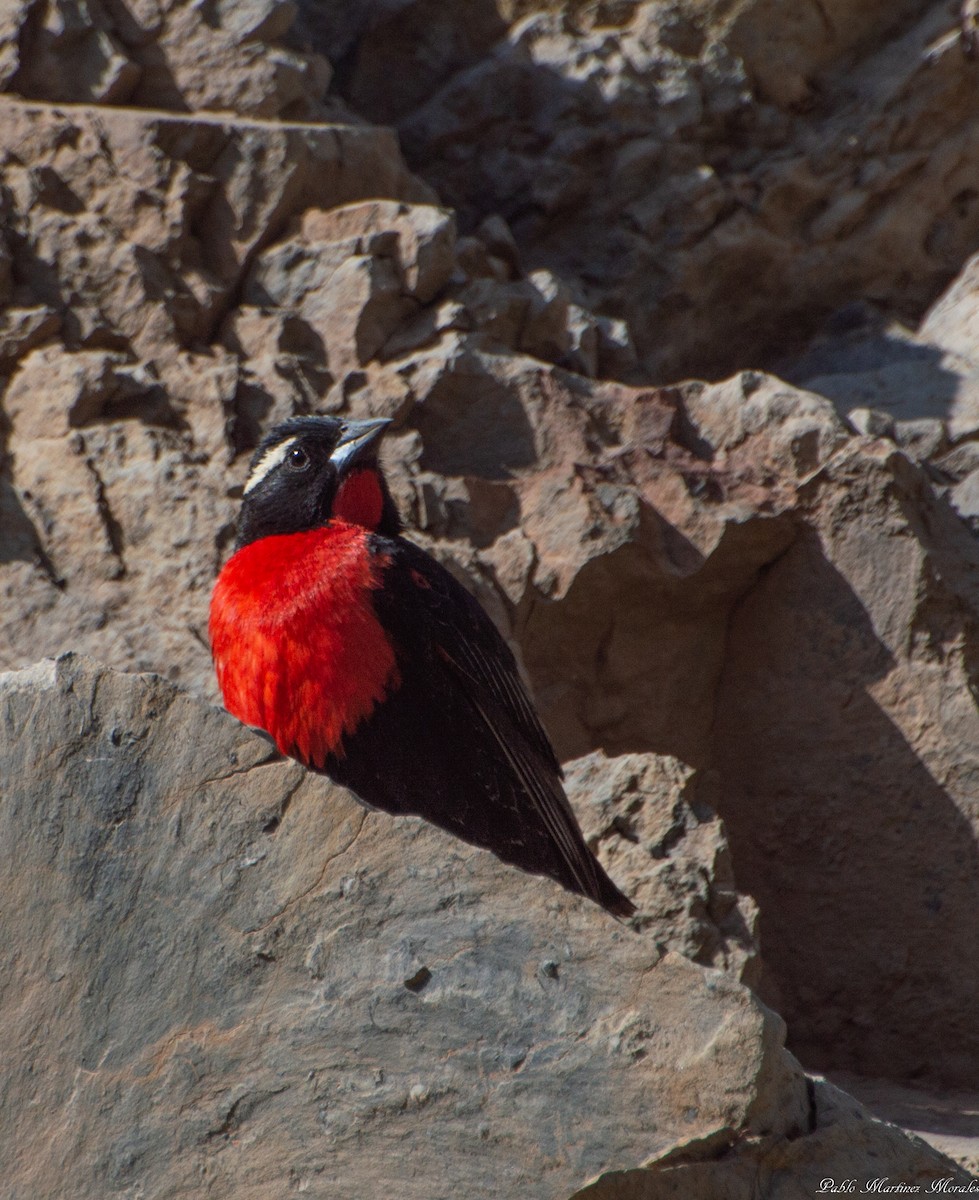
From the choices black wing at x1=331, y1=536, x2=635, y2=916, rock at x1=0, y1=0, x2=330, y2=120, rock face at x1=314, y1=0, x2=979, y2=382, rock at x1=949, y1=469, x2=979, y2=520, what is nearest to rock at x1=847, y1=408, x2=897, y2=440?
rock at x1=949, y1=469, x2=979, y2=520

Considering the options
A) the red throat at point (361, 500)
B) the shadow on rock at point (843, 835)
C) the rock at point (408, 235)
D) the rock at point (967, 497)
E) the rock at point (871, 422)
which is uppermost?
the rock at point (408, 235)

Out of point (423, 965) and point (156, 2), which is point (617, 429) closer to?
point (156, 2)

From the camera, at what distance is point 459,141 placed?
24.7 ft

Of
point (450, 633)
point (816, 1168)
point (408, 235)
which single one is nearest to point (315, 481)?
point (450, 633)

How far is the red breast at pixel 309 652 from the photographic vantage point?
382 centimetres

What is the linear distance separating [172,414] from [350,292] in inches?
36.2

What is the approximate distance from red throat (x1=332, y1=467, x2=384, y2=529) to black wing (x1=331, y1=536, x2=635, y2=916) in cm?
27

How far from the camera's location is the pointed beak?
436 centimetres

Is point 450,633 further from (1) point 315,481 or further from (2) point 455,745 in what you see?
(1) point 315,481

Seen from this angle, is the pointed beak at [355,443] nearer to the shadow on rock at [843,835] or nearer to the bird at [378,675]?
the bird at [378,675]

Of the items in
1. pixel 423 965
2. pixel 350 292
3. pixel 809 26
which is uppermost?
pixel 809 26

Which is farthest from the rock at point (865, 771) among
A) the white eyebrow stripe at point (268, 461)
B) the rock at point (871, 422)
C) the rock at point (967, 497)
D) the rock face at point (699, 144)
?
the white eyebrow stripe at point (268, 461)

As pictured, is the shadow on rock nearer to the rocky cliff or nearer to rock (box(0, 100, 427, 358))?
the rocky cliff

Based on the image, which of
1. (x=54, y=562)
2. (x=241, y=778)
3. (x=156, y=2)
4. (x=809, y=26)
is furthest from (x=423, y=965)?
(x=809, y=26)
